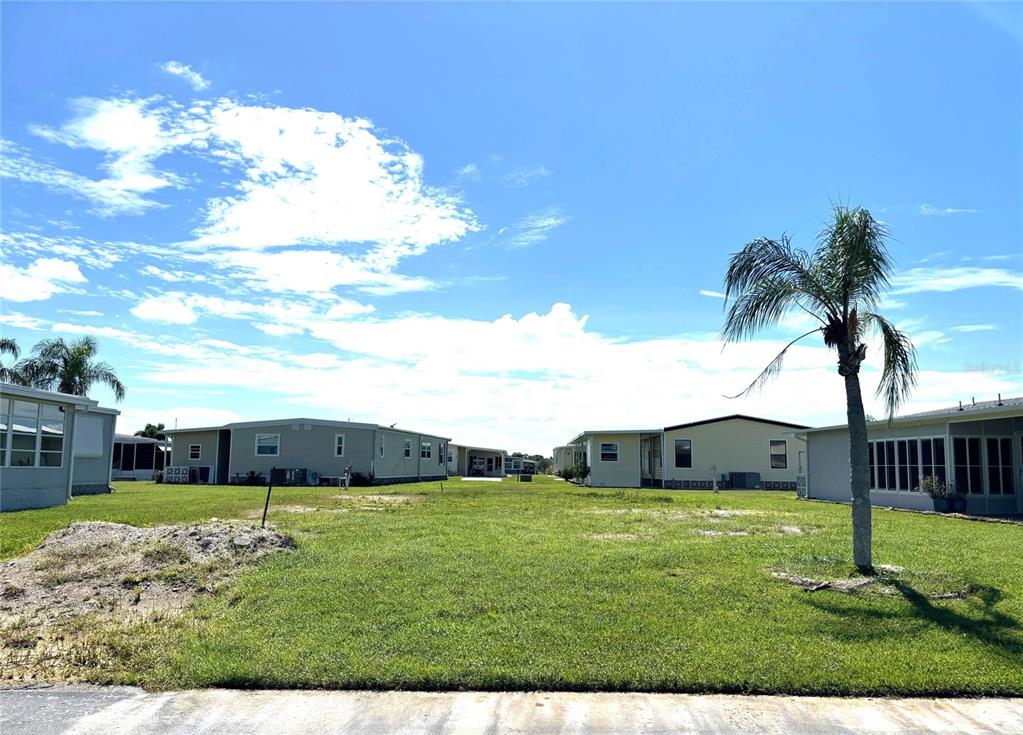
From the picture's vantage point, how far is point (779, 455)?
36625 millimetres

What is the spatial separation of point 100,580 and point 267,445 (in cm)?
2762

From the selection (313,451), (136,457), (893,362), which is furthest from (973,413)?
(136,457)

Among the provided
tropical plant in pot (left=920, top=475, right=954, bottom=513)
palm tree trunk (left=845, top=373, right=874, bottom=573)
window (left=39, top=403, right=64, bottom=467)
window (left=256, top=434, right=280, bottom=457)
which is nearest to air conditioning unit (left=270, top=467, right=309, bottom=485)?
window (left=256, top=434, right=280, bottom=457)

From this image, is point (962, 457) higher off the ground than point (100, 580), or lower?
higher

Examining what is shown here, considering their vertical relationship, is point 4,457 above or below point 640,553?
above

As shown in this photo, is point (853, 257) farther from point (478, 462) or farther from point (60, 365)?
point (478, 462)

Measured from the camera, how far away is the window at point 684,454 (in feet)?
121

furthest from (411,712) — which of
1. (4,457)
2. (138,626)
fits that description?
(4,457)

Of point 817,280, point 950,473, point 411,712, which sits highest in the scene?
point 817,280

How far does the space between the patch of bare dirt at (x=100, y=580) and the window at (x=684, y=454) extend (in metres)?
29.6

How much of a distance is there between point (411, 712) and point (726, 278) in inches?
264

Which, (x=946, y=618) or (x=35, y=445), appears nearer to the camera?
(x=946, y=618)

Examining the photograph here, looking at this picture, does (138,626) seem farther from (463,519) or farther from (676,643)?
(463,519)

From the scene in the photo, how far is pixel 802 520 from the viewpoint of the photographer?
50.4ft
